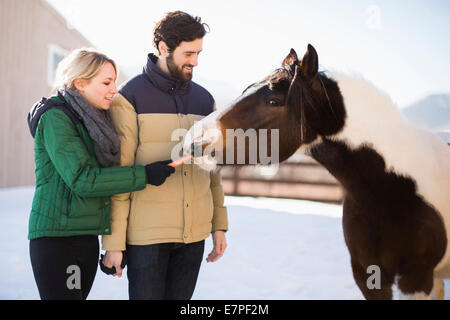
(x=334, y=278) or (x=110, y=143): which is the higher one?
(x=110, y=143)

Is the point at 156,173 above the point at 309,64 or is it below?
below

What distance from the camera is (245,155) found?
1.77m

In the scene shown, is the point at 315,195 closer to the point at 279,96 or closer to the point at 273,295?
the point at 273,295

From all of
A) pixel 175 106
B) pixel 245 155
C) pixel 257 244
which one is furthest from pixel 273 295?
pixel 175 106

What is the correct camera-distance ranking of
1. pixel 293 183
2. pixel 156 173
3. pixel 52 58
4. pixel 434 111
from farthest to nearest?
pixel 52 58 → pixel 293 183 → pixel 434 111 → pixel 156 173

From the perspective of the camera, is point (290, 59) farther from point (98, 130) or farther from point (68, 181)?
point (68, 181)

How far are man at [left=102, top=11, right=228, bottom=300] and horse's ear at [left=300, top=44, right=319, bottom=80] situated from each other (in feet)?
1.83

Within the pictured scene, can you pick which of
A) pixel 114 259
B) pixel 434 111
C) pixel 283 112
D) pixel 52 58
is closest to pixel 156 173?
pixel 114 259

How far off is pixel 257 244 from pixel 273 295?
171 centimetres

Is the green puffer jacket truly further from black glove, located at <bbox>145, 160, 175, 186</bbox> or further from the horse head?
the horse head

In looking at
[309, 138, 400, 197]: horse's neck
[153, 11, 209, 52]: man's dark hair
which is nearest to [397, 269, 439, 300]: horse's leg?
[309, 138, 400, 197]: horse's neck

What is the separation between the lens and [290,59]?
1.79 metres

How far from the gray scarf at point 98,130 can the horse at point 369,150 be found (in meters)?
0.39

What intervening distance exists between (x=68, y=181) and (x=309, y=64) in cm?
124
